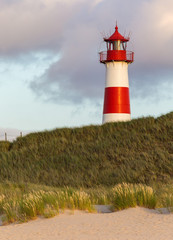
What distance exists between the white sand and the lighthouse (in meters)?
17.9

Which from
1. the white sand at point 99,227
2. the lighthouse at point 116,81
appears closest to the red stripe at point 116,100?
the lighthouse at point 116,81

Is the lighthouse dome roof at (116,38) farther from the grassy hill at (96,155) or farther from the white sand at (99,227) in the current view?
the white sand at (99,227)

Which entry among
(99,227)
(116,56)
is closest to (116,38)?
(116,56)

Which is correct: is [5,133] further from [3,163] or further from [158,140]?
[158,140]

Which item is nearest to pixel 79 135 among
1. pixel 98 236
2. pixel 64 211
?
pixel 64 211

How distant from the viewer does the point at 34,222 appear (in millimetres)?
8680

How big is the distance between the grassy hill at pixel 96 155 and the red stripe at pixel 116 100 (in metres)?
3.10

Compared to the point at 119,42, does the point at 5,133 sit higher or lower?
lower

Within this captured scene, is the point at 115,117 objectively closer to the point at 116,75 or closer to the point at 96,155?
the point at 116,75

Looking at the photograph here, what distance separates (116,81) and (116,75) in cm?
45

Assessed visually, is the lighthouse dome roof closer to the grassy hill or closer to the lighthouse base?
the lighthouse base

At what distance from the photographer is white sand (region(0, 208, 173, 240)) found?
7410 mm

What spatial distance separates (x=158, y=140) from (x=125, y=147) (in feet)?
5.96

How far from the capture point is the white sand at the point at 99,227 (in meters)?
7.41
